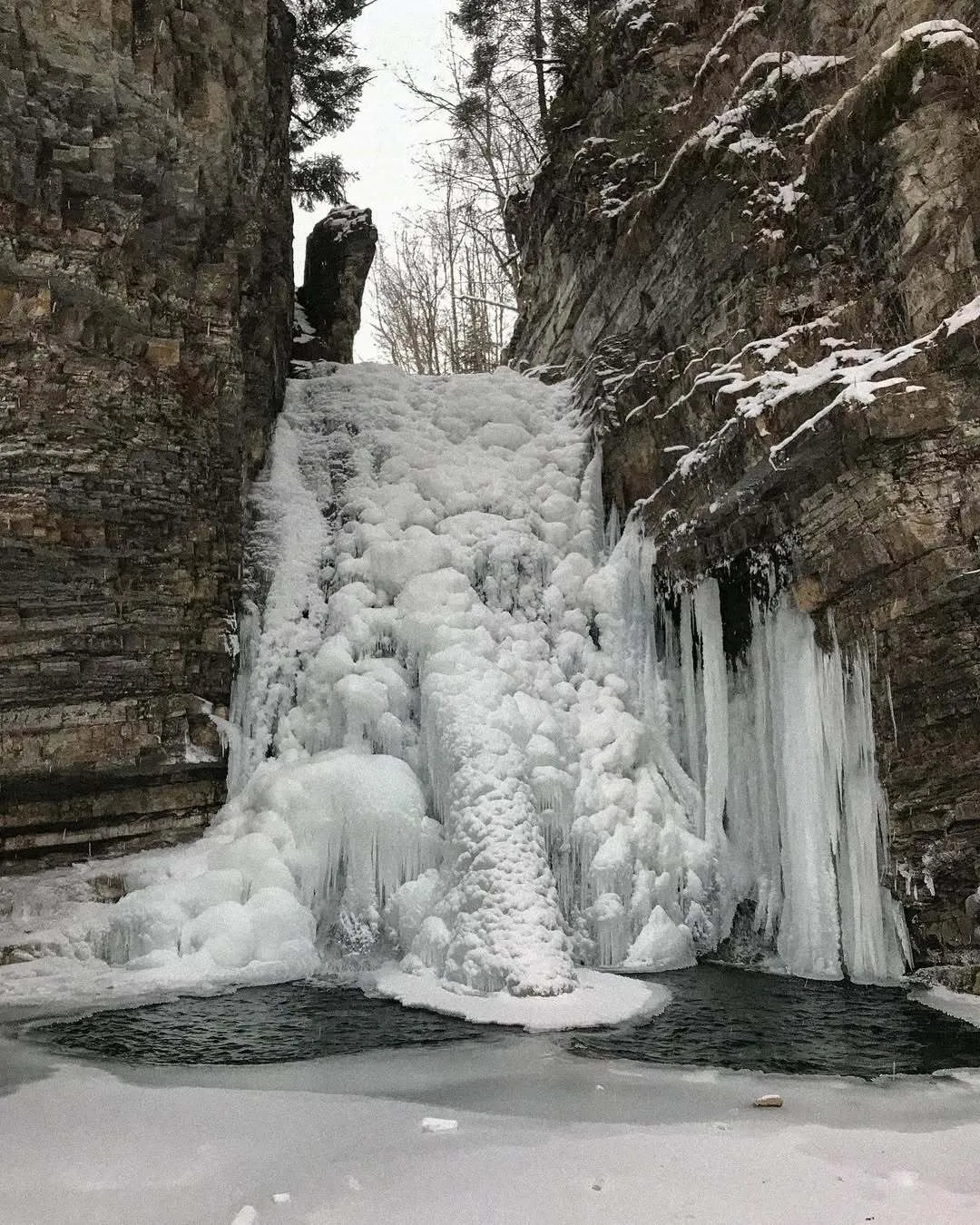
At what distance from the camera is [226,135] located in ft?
26.0

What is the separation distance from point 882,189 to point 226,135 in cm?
565

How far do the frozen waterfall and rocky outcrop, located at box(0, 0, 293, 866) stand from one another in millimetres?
670

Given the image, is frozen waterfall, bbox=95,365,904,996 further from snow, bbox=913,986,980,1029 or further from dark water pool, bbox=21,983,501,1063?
dark water pool, bbox=21,983,501,1063

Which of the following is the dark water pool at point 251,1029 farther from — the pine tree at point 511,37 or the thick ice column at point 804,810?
the pine tree at point 511,37

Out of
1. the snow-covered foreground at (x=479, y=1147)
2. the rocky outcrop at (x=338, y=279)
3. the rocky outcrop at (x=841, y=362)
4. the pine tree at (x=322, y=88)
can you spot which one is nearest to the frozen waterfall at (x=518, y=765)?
Result: the rocky outcrop at (x=841, y=362)

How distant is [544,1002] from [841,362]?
4596 mm

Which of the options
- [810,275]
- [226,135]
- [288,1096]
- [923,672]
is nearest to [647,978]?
[923,672]

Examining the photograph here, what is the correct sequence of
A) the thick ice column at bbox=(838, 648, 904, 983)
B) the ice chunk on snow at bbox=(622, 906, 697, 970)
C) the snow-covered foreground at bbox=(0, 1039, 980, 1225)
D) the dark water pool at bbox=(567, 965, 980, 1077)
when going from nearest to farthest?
the snow-covered foreground at bbox=(0, 1039, 980, 1225), the dark water pool at bbox=(567, 965, 980, 1077), the thick ice column at bbox=(838, 648, 904, 983), the ice chunk on snow at bbox=(622, 906, 697, 970)

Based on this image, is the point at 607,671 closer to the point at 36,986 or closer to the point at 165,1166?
the point at 36,986

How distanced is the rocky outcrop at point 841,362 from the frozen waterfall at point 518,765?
39 centimetres

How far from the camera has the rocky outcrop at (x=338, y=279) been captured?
511 inches

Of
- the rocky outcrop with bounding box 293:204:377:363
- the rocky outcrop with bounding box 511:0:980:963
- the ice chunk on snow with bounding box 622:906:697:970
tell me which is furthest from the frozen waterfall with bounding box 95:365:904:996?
the rocky outcrop with bounding box 293:204:377:363

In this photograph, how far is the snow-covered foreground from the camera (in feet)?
7.38

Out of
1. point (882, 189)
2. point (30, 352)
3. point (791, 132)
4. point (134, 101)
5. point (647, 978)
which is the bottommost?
point (647, 978)
